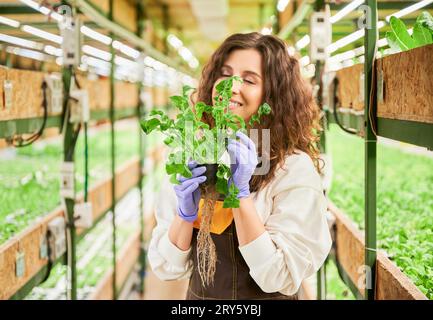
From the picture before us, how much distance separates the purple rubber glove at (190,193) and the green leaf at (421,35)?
801 millimetres

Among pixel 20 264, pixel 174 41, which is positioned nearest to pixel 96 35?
pixel 20 264

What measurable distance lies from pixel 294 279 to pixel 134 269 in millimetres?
4435

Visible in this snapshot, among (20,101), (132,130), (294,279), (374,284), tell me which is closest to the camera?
(294,279)

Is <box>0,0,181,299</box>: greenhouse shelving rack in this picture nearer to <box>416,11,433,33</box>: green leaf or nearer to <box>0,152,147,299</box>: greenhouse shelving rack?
<box>0,152,147,299</box>: greenhouse shelving rack

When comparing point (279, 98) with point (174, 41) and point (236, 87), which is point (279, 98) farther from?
point (174, 41)

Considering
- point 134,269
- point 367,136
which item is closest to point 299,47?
point 367,136

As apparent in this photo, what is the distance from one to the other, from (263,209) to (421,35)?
74 cm

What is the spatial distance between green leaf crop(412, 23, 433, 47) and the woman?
1.34 ft

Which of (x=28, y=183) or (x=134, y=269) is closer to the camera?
(x=28, y=183)

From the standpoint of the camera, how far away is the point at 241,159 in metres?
1.66

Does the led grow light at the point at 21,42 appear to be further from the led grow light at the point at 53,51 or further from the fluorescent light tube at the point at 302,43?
the fluorescent light tube at the point at 302,43

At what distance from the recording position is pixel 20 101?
261 centimetres
